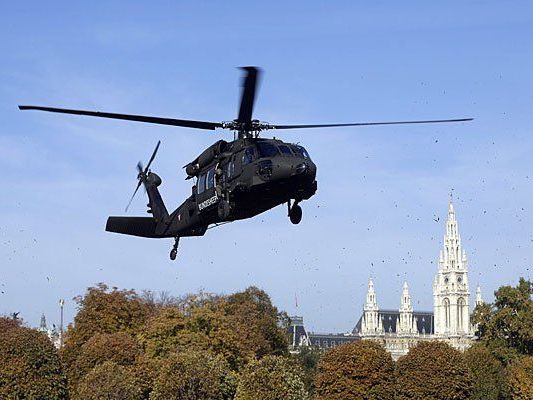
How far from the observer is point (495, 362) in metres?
121

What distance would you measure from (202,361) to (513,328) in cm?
6024

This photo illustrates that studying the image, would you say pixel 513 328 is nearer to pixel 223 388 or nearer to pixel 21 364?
pixel 223 388

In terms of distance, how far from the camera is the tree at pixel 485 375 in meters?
114

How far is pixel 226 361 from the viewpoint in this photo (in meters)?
99.6

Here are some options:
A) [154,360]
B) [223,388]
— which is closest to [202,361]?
[223,388]

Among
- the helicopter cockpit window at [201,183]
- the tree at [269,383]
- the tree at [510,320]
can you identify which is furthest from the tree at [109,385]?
the tree at [510,320]

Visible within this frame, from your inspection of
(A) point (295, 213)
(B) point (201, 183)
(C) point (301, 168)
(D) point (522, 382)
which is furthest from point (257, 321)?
(C) point (301, 168)

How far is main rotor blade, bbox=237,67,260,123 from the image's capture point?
37247 mm

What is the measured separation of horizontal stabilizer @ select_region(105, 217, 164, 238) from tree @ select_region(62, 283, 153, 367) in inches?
2373

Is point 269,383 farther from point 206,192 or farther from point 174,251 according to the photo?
point 206,192

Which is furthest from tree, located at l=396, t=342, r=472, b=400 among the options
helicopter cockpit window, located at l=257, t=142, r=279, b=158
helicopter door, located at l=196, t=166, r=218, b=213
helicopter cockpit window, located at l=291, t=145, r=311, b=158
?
helicopter cockpit window, located at l=257, t=142, r=279, b=158

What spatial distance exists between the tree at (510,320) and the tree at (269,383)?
179ft

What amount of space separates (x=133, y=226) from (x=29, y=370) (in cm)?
3943

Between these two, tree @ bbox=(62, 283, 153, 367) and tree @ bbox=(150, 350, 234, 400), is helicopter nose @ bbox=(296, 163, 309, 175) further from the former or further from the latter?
tree @ bbox=(62, 283, 153, 367)
